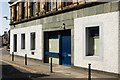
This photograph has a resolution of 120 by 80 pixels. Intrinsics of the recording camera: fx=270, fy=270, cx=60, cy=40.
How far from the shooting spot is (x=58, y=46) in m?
24.4

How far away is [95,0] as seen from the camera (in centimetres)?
1820

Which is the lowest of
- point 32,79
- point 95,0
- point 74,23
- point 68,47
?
point 32,79

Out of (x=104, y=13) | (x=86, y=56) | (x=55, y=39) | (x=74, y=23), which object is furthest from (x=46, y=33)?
(x=104, y=13)

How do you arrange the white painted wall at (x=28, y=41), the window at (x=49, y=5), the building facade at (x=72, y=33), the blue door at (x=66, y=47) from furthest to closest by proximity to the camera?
1. the white painted wall at (x=28, y=41)
2. the window at (x=49, y=5)
3. the blue door at (x=66, y=47)
4. the building facade at (x=72, y=33)

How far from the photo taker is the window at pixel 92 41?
18.2m

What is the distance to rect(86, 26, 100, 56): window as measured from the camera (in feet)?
59.7

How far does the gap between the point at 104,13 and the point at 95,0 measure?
175cm

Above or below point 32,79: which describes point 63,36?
above

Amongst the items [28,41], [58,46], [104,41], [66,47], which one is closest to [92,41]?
[104,41]

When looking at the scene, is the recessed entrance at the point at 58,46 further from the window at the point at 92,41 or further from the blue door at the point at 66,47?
the window at the point at 92,41

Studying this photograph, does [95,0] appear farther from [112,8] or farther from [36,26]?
[36,26]

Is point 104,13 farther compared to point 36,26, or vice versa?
point 36,26

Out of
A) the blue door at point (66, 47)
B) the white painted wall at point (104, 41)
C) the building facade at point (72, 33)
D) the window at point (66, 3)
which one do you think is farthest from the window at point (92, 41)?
the window at point (66, 3)

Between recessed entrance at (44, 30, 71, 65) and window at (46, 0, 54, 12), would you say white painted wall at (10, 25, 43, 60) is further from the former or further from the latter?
window at (46, 0, 54, 12)
